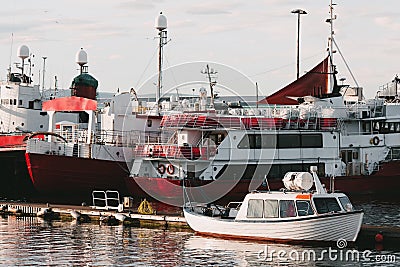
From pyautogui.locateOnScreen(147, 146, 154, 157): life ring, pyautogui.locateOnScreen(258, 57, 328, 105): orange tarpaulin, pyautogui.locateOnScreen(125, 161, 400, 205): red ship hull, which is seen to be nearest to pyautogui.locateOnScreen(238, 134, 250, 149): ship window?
pyautogui.locateOnScreen(125, 161, 400, 205): red ship hull

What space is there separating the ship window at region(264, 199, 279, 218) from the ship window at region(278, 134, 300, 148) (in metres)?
16.9

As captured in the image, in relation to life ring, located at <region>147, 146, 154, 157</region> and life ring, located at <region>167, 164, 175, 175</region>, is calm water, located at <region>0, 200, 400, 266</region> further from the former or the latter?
life ring, located at <region>147, 146, 154, 157</region>

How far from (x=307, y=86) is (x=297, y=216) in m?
26.7

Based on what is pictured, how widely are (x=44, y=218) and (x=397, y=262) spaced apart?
1785cm

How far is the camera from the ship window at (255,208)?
3206 centimetres

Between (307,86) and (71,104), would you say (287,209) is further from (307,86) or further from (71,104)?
(307,86)

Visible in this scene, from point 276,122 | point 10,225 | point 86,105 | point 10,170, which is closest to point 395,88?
point 276,122

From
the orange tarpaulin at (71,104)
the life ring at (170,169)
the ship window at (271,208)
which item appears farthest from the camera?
the orange tarpaulin at (71,104)

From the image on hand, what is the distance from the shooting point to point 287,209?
31.4 m

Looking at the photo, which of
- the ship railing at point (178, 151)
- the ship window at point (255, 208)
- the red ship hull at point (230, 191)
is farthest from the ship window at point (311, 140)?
the ship window at point (255, 208)

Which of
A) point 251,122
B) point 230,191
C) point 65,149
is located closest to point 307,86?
point 251,122

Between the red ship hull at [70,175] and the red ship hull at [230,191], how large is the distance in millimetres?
1176

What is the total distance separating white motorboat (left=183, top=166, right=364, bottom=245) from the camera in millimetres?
→ 30734

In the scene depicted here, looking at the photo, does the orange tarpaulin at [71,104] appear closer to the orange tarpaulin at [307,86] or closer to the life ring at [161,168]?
the life ring at [161,168]
